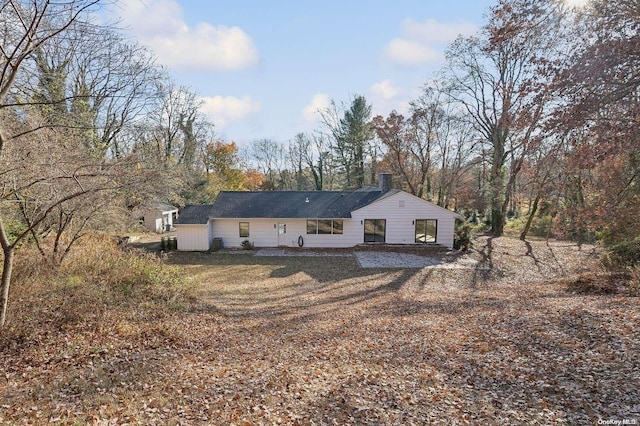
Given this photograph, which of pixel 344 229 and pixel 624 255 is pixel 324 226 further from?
pixel 624 255

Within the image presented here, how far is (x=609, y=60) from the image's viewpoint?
20.8 ft

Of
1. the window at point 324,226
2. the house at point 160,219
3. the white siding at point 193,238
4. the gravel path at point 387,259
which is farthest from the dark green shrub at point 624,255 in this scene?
the house at point 160,219

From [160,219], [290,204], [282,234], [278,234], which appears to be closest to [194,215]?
[278,234]

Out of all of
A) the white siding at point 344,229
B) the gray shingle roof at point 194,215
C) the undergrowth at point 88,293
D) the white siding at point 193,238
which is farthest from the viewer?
the white siding at point 344,229

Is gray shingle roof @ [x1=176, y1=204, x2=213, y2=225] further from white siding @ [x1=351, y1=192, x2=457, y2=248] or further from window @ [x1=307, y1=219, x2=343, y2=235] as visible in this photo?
white siding @ [x1=351, y1=192, x2=457, y2=248]

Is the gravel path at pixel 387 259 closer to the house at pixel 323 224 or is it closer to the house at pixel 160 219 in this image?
the house at pixel 323 224

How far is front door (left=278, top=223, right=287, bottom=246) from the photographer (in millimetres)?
20375

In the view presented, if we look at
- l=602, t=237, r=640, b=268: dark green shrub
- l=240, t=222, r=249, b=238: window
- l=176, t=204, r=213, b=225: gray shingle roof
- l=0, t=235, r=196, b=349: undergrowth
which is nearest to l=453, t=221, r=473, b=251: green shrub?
l=602, t=237, r=640, b=268: dark green shrub

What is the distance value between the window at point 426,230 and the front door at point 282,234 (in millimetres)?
8345

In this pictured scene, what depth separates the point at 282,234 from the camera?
2044 cm

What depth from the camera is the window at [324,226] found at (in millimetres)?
20297

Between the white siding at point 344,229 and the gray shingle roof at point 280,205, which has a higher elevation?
the gray shingle roof at point 280,205

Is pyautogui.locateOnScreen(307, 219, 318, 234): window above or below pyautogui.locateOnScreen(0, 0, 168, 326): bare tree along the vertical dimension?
below

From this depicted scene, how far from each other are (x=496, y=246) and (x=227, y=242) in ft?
55.4
